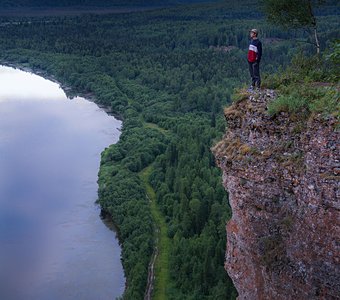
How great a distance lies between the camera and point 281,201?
29.0 feet

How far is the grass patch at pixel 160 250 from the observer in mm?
28766

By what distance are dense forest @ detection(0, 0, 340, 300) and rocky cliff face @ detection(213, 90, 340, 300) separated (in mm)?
5665

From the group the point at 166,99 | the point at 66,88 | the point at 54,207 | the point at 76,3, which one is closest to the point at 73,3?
the point at 76,3

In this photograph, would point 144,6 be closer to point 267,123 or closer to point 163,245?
point 163,245

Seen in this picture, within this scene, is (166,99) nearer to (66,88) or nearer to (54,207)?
(66,88)

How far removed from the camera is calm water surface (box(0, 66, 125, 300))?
3114 centimetres

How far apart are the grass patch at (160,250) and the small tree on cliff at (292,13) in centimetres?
1813

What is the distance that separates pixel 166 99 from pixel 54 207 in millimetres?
31902

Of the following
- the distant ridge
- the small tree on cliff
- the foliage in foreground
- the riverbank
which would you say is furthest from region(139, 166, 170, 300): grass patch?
the distant ridge

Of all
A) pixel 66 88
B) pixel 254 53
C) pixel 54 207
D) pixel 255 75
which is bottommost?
pixel 66 88

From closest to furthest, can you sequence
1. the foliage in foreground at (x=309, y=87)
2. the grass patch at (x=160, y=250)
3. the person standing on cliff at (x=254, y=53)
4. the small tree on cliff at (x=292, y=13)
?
the foliage in foreground at (x=309, y=87) → the person standing on cliff at (x=254, y=53) → the small tree on cliff at (x=292, y=13) → the grass patch at (x=160, y=250)

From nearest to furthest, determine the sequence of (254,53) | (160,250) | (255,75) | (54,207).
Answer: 1. (255,75)
2. (254,53)
3. (160,250)
4. (54,207)

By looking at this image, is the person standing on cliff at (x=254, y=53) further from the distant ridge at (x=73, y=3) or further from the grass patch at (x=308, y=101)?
the distant ridge at (x=73, y=3)

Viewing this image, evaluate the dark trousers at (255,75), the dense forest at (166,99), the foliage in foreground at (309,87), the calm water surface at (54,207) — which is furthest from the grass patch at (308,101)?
the calm water surface at (54,207)
